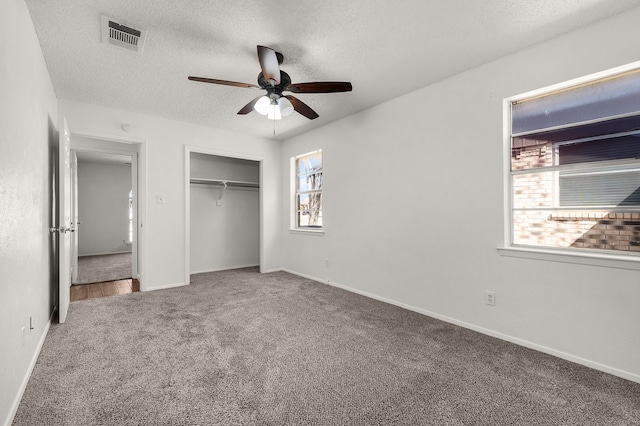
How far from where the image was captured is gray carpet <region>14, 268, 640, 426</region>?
1591 millimetres

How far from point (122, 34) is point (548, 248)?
12.5 ft

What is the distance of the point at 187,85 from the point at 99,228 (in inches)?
249

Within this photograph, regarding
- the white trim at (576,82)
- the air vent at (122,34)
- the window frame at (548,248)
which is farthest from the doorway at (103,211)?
the white trim at (576,82)

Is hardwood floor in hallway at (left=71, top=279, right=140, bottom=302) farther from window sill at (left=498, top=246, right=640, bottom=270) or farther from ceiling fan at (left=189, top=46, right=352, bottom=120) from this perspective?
window sill at (left=498, top=246, right=640, bottom=270)

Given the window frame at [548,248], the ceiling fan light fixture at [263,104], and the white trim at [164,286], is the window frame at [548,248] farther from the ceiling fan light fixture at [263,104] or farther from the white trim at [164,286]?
the white trim at [164,286]

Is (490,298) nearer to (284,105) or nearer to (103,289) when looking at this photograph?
(284,105)

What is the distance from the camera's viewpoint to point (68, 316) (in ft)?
10.1

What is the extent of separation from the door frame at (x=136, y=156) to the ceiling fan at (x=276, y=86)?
6.59 ft

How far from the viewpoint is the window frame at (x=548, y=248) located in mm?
2037

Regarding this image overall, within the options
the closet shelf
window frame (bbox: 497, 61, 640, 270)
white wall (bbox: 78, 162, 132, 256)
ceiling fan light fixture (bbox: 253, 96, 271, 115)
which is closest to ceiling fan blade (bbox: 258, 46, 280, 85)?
ceiling fan light fixture (bbox: 253, 96, 271, 115)

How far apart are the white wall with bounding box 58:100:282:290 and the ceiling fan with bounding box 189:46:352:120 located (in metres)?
1.83

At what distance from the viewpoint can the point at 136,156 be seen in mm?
4699

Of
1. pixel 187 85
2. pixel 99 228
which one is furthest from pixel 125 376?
pixel 99 228

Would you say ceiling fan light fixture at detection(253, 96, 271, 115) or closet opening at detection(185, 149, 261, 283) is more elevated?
ceiling fan light fixture at detection(253, 96, 271, 115)
